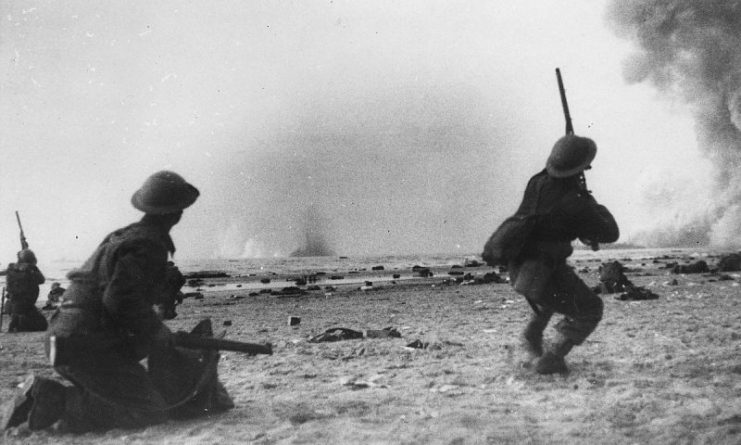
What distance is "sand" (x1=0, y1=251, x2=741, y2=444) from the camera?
370cm

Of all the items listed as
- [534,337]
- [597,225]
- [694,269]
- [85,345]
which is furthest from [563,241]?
[694,269]

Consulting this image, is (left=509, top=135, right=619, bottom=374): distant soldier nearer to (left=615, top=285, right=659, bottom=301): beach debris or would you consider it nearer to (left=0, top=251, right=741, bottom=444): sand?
(left=0, top=251, right=741, bottom=444): sand

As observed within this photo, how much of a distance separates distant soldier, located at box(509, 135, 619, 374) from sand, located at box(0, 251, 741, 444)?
460mm

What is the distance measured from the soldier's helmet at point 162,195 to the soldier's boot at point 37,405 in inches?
50.6

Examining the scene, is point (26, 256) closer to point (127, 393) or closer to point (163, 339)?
point (127, 393)

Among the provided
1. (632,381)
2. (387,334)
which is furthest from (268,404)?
(387,334)

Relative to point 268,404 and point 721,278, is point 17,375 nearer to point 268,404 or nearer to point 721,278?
point 268,404

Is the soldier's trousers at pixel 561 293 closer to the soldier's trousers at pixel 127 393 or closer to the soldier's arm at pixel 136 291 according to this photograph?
the soldier's trousers at pixel 127 393

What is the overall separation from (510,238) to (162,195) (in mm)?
2798

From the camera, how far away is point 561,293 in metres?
5.22

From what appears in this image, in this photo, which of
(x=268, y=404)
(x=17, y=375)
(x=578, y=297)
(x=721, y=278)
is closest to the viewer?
(x=268, y=404)

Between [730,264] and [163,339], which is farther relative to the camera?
[730,264]

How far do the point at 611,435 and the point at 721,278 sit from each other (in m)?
14.4

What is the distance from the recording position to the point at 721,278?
1577 cm
